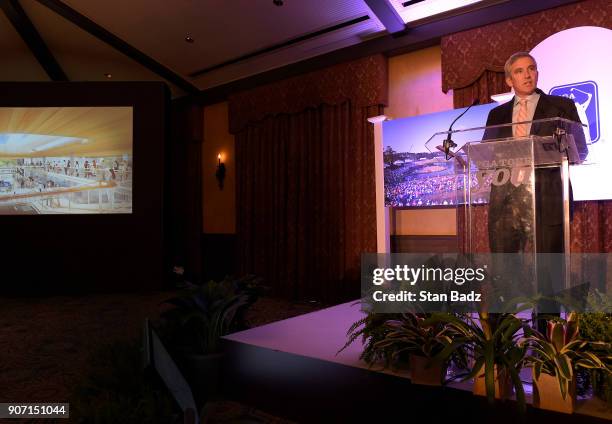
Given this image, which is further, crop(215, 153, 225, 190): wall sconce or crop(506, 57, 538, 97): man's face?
crop(215, 153, 225, 190): wall sconce

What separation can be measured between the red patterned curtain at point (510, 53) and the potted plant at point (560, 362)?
2.46m

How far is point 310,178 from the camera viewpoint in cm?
568

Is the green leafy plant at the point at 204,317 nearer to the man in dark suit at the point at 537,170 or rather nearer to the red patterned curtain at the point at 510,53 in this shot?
the man in dark suit at the point at 537,170

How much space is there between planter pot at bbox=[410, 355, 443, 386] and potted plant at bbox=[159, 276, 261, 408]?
1.17m

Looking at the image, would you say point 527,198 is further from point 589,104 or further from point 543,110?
point 589,104

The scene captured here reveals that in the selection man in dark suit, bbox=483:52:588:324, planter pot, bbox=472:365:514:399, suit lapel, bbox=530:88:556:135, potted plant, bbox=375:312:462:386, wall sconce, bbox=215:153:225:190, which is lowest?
planter pot, bbox=472:365:514:399

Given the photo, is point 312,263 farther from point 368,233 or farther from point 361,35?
point 361,35

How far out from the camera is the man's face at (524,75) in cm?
182

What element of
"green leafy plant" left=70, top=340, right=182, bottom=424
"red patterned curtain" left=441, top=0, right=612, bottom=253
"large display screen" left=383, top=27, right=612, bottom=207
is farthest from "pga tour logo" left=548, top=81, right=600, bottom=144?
"green leafy plant" left=70, top=340, right=182, bottom=424

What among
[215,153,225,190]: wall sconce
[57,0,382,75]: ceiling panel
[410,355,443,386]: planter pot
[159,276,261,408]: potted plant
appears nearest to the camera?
[410,355,443,386]: planter pot

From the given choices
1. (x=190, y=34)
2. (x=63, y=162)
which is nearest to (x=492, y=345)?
(x=190, y=34)

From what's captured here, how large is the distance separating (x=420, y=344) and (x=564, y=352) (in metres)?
0.43

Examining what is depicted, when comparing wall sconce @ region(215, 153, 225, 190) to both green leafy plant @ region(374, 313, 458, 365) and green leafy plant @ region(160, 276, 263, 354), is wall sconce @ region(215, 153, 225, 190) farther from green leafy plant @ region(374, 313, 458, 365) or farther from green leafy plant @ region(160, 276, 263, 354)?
green leafy plant @ region(374, 313, 458, 365)

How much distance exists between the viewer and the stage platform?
146 cm
